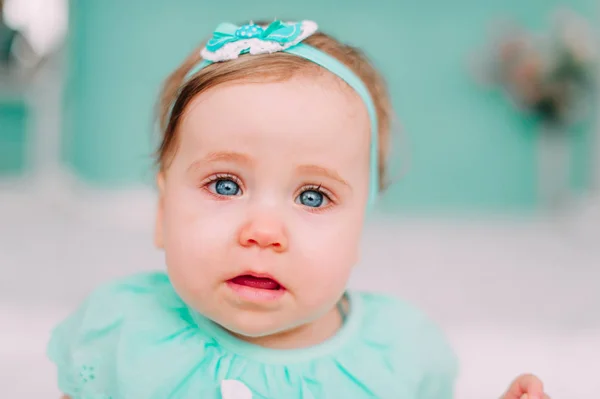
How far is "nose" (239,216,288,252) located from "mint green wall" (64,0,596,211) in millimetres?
2909

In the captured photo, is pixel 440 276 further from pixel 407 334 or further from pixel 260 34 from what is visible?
pixel 260 34

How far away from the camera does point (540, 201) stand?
3.60m

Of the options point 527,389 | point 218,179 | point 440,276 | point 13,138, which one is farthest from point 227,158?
point 13,138

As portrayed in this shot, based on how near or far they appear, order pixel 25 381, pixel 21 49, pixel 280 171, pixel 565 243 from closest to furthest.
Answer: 1. pixel 280 171
2. pixel 25 381
3. pixel 565 243
4. pixel 21 49

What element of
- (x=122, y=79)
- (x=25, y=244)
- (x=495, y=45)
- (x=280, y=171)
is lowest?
(x=25, y=244)

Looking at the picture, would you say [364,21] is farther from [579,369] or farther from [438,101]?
[579,369]

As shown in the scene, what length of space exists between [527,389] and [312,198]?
30cm

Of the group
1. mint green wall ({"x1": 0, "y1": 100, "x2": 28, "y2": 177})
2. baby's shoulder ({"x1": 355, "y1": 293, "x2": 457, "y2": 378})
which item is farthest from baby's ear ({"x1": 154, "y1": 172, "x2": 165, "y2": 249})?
mint green wall ({"x1": 0, "y1": 100, "x2": 28, "y2": 177})

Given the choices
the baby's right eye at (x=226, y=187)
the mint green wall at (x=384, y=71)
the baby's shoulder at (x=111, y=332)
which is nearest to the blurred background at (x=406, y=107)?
the mint green wall at (x=384, y=71)

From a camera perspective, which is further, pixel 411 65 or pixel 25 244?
pixel 411 65

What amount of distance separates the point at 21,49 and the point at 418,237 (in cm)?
198

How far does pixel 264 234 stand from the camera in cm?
69

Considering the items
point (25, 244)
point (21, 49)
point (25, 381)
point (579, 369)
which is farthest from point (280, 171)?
point (21, 49)

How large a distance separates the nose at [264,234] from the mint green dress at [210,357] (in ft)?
0.48
